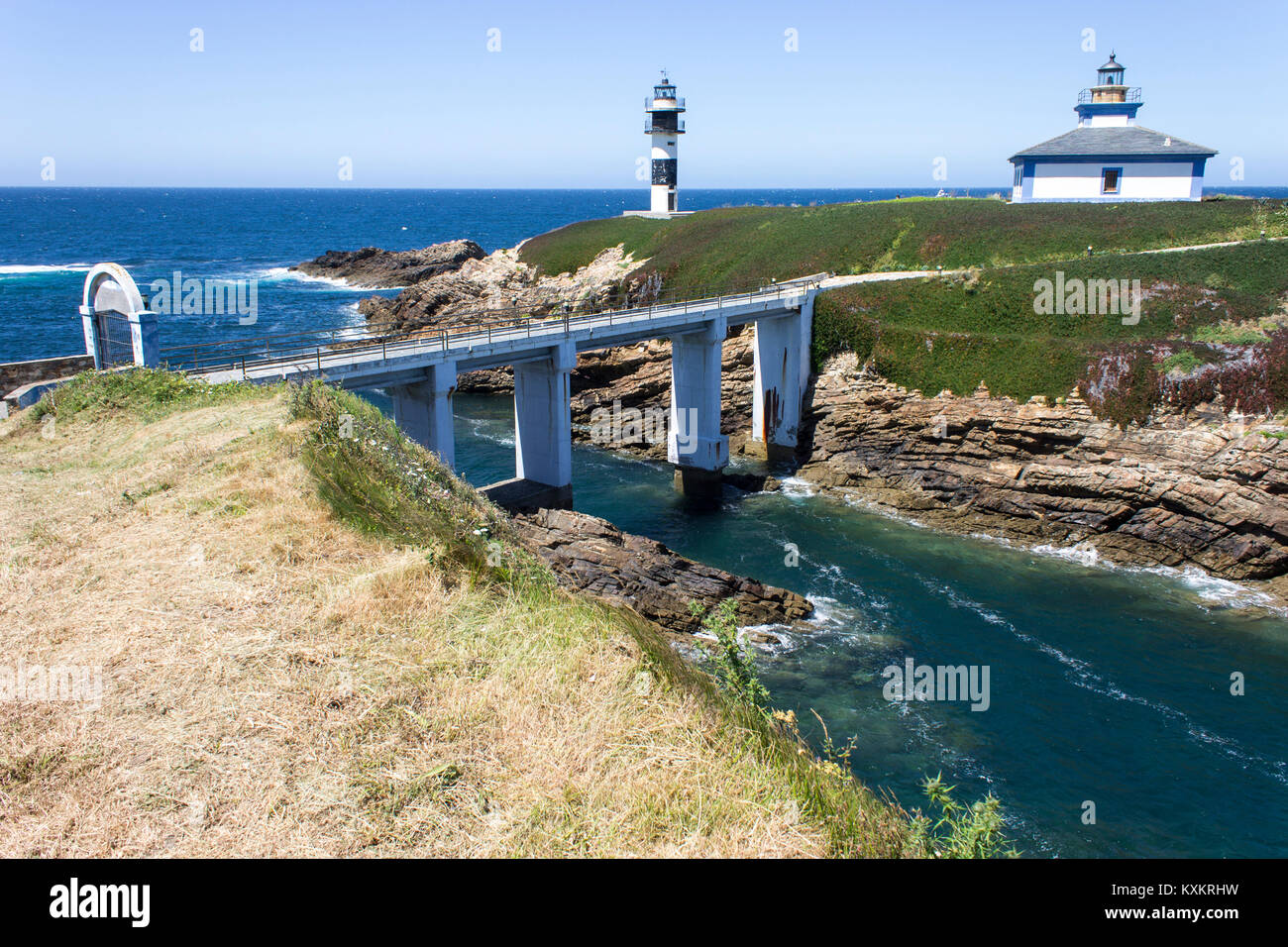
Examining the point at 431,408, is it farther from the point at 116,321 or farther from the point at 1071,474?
the point at 1071,474

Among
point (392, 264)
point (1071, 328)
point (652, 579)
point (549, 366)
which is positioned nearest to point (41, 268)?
point (392, 264)

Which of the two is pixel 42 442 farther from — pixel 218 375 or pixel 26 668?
pixel 26 668

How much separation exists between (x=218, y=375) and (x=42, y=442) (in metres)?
6.85

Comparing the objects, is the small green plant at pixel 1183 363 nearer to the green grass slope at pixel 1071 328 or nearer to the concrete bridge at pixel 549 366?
the green grass slope at pixel 1071 328

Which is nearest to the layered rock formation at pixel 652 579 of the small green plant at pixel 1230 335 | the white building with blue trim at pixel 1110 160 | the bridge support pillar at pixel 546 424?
the bridge support pillar at pixel 546 424

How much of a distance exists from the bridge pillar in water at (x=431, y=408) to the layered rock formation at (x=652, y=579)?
483cm

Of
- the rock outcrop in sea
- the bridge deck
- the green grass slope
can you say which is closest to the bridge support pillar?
the bridge deck

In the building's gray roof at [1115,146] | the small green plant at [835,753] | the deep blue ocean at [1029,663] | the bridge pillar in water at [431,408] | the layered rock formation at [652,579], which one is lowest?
the deep blue ocean at [1029,663]

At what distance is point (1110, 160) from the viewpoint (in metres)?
55.7

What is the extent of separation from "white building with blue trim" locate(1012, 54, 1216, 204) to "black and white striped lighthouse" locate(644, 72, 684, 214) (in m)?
29.4

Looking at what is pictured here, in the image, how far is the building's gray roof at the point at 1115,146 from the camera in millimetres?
54094

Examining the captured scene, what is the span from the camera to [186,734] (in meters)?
8.47

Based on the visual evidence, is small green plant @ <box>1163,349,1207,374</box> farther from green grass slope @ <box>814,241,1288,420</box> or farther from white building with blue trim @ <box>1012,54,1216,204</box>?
white building with blue trim @ <box>1012,54,1216,204</box>

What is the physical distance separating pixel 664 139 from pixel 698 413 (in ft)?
140
